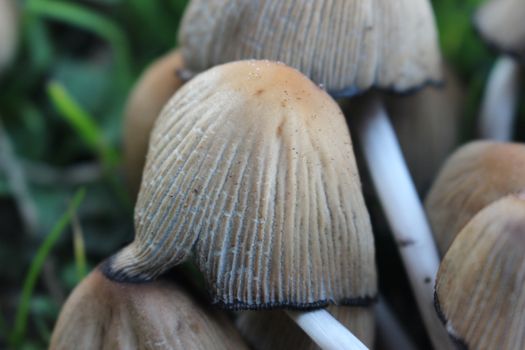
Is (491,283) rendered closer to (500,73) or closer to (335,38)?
(335,38)

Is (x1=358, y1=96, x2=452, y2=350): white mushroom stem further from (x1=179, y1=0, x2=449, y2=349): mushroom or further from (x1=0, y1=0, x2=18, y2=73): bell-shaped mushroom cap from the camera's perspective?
(x1=0, y1=0, x2=18, y2=73): bell-shaped mushroom cap

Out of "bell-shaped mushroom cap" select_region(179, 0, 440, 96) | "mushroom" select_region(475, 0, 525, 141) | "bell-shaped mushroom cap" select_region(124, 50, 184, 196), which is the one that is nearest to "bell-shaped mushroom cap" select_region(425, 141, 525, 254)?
"bell-shaped mushroom cap" select_region(179, 0, 440, 96)

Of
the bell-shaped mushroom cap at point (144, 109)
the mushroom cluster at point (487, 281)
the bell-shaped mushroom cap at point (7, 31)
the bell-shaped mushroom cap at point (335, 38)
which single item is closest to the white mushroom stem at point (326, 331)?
the mushroom cluster at point (487, 281)

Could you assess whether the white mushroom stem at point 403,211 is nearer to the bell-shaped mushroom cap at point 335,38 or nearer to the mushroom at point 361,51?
the mushroom at point 361,51

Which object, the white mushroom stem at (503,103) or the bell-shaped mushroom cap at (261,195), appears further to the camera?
the white mushroom stem at (503,103)

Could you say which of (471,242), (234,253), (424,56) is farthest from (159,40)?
(471,242)

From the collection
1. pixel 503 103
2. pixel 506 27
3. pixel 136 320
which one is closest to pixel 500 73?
pixel 503 103

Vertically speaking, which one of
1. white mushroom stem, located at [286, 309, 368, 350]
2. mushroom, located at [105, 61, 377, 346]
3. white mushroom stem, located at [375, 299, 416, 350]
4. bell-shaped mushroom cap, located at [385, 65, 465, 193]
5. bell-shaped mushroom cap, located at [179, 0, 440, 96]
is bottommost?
white mushroom stem, located at [375, 299, 416, 350]


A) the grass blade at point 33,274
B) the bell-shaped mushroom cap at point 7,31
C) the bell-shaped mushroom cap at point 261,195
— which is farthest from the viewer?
the bell-shaped mushroom cap at point 7,31
